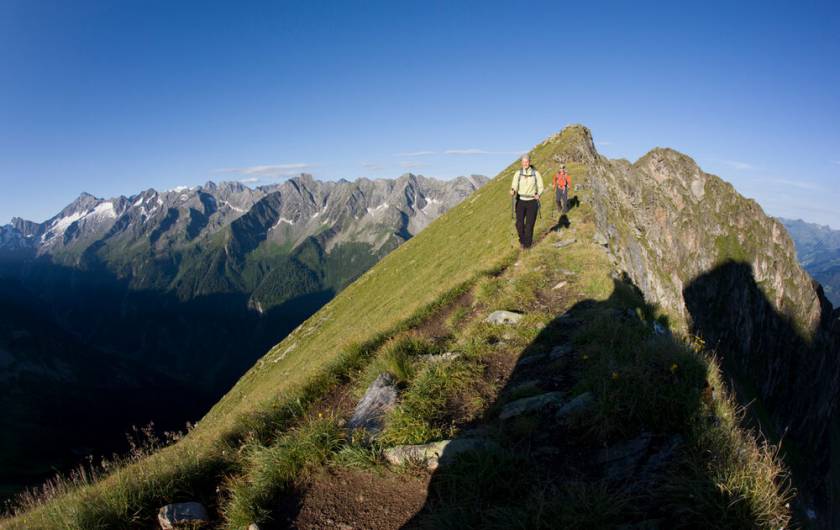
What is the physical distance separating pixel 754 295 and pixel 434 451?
170351 millimetres

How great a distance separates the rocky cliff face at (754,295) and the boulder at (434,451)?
393 feet

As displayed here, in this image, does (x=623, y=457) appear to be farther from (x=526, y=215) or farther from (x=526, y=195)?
(x=526, y=215)

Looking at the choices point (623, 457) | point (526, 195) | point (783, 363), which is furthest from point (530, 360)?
point (783, 363)

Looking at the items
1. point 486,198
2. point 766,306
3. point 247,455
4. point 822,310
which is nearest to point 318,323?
point 486,198

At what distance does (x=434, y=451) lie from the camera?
579 cm

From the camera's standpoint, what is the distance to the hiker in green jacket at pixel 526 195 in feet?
59.3

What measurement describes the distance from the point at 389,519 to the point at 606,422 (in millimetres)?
3222

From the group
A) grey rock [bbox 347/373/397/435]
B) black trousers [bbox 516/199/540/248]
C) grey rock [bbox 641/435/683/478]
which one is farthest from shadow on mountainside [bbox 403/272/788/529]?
black trousers [bbox 516/199/540/248]

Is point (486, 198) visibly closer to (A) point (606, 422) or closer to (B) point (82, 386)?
(A) point (606, 422)

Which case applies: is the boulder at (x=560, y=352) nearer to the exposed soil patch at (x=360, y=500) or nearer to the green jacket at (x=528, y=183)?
the exposed soil patch at (x=360, y=500)

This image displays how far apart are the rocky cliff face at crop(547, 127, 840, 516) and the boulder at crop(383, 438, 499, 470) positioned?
119927 mm

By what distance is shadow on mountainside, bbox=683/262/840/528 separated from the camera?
109m

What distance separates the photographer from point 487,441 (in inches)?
221

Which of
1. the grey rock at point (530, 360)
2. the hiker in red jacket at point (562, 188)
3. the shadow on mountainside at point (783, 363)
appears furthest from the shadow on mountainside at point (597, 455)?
the shadow on mountainside at point (783, 363)
